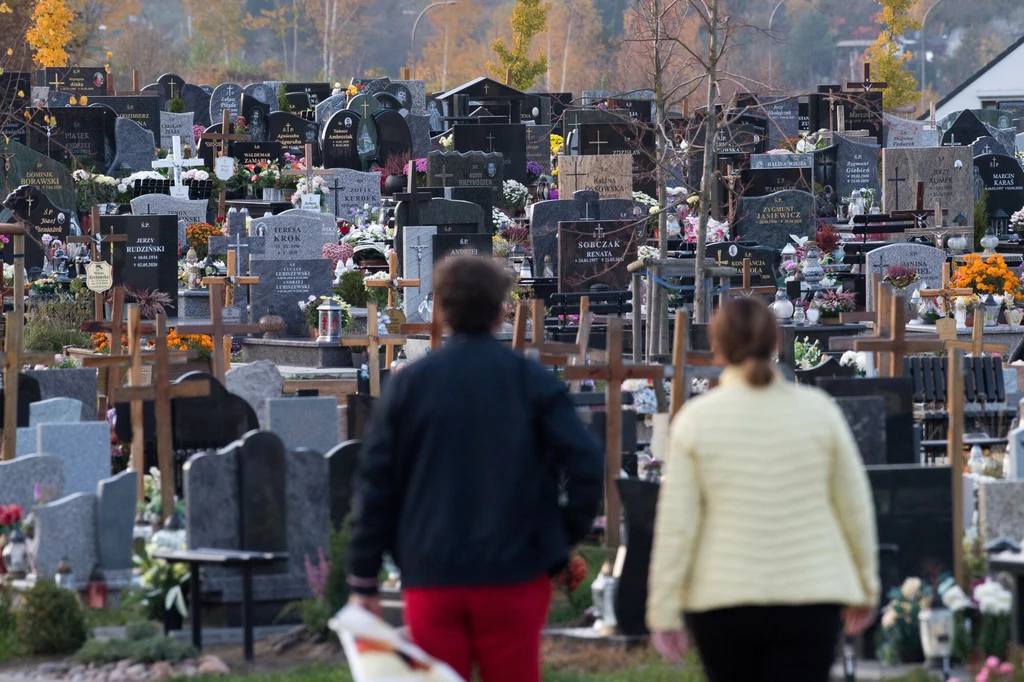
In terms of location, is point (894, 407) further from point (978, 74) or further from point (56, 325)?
point (978, 74)

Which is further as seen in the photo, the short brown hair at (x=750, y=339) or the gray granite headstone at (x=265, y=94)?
the gray granite headstone at (x=265, y=94)

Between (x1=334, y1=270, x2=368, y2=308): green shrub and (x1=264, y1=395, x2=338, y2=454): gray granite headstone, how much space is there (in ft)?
26.3

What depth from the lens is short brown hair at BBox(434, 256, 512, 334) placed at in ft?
13.5

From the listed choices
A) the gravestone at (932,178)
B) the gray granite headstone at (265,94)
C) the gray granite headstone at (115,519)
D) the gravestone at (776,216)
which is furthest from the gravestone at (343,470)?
the gray granite headstone at (265,94)

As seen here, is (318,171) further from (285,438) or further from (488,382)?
(488,382)

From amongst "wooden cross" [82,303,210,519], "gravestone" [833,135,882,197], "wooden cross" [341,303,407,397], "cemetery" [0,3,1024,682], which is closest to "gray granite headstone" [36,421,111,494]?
"cemetery" [0,3,1024,682]

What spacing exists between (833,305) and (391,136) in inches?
560

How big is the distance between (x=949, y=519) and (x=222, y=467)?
3034mm

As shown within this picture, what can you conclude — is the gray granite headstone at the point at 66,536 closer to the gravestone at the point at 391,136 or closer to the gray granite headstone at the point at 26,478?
the gray granite headstone at the point at 26,478

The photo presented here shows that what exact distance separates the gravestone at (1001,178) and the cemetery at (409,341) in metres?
0.04

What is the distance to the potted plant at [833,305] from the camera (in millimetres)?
14523

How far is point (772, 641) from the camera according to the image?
3982 millimetres

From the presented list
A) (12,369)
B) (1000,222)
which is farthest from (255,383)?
(1000,222)

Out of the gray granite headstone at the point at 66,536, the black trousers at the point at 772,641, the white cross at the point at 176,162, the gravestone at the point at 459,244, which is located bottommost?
the gray granite headstone at the point at 66,536
